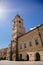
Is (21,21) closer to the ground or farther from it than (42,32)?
farther from it

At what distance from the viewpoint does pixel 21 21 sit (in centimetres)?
3488

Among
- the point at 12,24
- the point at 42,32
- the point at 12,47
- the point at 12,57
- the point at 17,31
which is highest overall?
the point at 12,24

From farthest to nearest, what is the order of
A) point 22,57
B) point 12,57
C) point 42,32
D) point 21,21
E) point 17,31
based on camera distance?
point 21,21, point 17,31, point 12,57, point 22,57, point 42,32

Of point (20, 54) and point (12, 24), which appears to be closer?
point (20, 54)

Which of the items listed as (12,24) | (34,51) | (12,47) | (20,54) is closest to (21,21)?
(12,24)

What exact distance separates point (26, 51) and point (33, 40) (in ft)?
12.1

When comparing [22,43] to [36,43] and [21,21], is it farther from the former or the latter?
[21,21]

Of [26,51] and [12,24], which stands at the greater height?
[12,24]

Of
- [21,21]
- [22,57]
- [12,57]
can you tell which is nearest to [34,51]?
[22,57]

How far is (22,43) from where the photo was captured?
26.5 meters

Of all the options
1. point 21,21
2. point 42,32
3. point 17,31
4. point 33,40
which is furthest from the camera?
point 21,21

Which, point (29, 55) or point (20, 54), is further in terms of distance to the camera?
point (20, 54)

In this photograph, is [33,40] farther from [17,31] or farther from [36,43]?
[17,31]

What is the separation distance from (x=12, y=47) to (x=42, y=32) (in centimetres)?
1299
